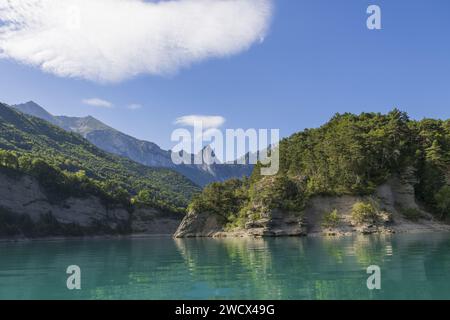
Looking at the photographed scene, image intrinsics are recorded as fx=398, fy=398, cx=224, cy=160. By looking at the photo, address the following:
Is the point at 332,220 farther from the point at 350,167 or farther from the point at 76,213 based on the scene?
the point at 76,213

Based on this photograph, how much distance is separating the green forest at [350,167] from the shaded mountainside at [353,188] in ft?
0.73

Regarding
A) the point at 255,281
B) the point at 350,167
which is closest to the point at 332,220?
the point at 350,167

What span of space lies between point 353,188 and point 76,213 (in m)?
93.1

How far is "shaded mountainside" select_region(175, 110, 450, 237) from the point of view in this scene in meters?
86.1

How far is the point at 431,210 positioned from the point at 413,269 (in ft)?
245

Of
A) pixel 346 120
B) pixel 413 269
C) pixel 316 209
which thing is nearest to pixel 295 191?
pixel 316 209

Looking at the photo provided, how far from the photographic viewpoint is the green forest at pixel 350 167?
9138 cm

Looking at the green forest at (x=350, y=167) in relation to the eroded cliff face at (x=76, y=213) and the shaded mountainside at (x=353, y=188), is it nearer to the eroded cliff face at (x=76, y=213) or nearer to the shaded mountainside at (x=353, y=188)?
the shaded mountainside at (x=353, y=188)

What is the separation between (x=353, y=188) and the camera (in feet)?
291

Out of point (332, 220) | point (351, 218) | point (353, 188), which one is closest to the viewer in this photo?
point (351, 218)

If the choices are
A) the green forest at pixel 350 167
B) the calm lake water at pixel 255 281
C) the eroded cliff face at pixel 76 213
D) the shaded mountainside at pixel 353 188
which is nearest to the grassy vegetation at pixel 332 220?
the shaded mountainside at pixel 353 188

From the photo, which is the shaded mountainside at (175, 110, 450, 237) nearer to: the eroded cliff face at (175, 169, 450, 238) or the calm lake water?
the eroded cliff face at (175, 169, 450, 238)

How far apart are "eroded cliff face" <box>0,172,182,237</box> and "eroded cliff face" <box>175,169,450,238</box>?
62.4m
